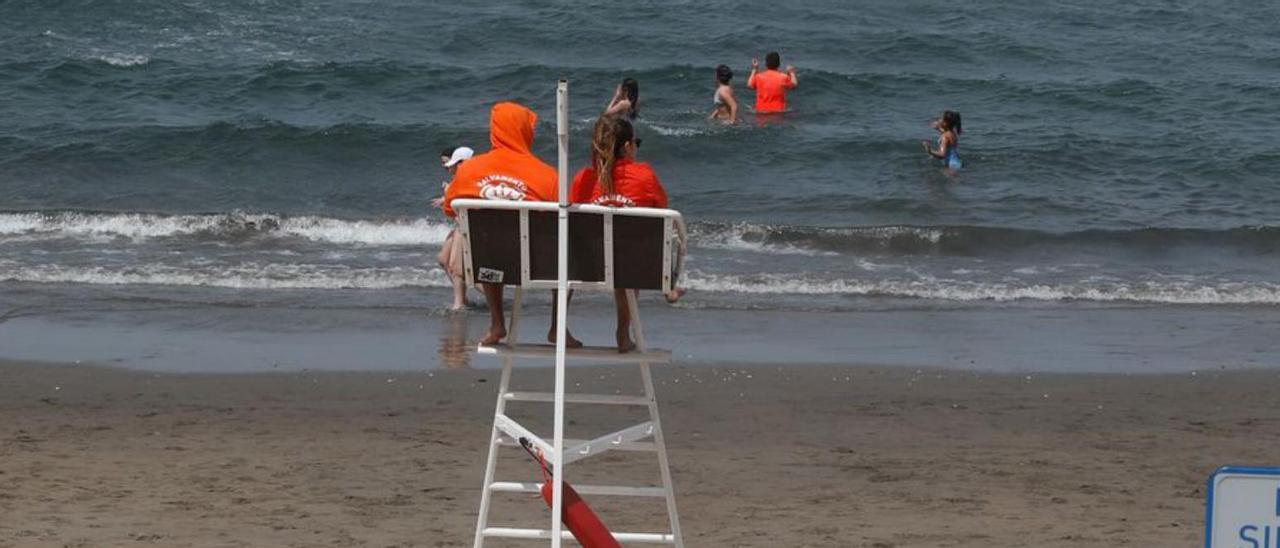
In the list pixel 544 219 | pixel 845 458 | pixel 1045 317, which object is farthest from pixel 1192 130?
pixel 544 219

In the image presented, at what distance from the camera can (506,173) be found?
5.79 meters

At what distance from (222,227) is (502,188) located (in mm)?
11253

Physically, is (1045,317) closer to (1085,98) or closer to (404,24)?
(1085,98)

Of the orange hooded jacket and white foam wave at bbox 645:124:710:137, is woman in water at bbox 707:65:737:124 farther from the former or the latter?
the orange hooded jacket

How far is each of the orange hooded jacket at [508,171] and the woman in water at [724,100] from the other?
1628cm

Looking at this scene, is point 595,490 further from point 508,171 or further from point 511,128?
point 511,128

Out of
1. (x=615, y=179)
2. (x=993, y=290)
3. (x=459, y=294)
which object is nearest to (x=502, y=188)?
(x=615, y=179)

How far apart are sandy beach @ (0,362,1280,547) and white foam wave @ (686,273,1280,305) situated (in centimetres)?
313

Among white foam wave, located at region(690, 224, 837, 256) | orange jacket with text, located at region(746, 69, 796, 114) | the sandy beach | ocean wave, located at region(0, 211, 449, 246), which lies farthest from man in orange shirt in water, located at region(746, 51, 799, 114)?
the sandy beach

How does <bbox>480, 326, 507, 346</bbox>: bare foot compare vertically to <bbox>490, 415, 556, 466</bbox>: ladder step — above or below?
above

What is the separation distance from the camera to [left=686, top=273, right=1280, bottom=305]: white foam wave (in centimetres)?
1387

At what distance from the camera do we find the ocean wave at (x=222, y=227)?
53.4 ft

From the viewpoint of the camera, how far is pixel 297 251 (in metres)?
15.6

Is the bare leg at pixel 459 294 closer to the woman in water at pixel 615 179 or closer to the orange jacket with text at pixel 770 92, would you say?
the woman in water at pixel 615 179
